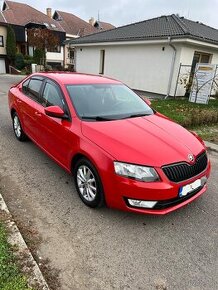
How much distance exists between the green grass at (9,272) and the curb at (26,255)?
0.18 feet

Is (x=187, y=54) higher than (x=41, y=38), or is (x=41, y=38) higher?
(x=41, y=38)

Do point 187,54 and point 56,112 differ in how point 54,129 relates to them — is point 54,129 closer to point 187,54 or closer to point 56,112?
point 56,112

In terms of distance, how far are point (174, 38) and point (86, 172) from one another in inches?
444

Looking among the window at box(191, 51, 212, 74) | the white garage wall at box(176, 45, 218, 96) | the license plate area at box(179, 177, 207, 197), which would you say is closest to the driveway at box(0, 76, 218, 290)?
the license plate area at box(179, 177, 207, 197)

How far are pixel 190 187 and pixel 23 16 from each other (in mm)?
42342

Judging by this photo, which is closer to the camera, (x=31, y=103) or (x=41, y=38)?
(x=31, y=103)

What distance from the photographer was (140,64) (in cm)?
1520

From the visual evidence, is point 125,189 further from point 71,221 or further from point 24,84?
point 24,84

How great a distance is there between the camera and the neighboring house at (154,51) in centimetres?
1312

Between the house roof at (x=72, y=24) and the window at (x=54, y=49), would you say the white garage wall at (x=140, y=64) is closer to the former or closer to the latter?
the window at (x=54, y=49)

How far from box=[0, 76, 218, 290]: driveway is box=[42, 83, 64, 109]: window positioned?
1185 mm

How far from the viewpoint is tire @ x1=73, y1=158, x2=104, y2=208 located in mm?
3170

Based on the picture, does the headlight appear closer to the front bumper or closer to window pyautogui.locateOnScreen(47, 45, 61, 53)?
the front bumper

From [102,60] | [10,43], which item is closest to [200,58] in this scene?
[102,60]
